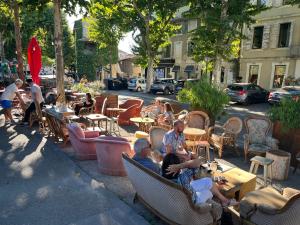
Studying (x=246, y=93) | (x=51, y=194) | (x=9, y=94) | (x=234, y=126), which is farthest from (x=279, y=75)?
(x=51, y=194)

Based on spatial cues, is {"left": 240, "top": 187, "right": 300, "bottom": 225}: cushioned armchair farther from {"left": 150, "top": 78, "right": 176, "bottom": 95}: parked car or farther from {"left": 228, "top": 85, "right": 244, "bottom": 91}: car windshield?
{"left": 150, "top": 78, "right": 176, "bottom": 95}: parked car

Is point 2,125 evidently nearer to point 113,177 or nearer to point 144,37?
point 113,177

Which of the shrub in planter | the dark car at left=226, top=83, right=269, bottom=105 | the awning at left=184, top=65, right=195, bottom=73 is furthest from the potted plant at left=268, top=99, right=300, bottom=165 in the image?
the awning at left=184, top=65, right=195, bottom=73

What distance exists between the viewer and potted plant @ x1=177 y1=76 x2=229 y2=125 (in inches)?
328

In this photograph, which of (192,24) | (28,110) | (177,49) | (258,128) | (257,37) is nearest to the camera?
(258,128)

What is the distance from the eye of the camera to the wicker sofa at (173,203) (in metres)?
3.26

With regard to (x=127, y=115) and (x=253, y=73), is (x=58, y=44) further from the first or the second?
(x=253, y=73)

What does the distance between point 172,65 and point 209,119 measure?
3046cm

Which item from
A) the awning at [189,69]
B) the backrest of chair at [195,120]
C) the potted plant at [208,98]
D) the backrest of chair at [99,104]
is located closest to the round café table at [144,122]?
the backrest of chair at [195,120]

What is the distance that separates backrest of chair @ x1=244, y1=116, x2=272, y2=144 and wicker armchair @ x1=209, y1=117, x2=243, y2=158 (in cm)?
34

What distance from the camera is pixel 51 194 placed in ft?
Result: 15.7

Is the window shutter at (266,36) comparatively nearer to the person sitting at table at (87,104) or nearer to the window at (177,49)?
the window at (177,49)

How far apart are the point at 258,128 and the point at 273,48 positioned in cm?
2025

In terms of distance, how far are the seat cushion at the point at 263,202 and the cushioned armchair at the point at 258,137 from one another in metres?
2.77
